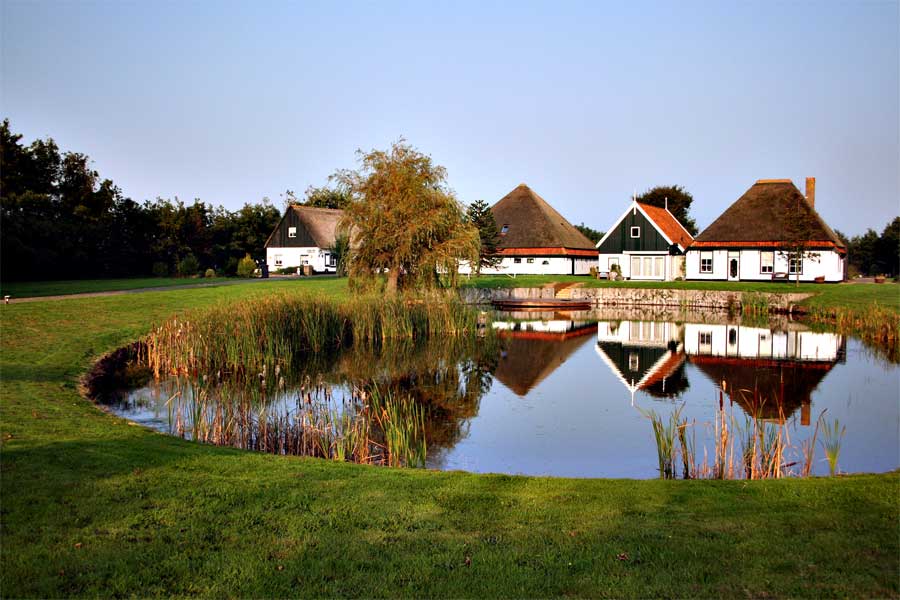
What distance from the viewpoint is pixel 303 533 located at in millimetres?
5297

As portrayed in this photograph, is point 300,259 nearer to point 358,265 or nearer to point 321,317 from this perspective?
point 358,265

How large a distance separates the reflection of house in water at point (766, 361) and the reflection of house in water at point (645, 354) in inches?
26.3

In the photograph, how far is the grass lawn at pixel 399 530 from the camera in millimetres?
4441

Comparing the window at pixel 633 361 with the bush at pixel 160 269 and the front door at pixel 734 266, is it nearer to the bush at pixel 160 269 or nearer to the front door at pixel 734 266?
the front door at pixel 734 266

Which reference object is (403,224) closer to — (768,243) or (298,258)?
(768,243)

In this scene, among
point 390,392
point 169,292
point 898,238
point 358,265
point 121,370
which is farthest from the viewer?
point 898,238

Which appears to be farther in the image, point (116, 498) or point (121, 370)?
point (121, 370)

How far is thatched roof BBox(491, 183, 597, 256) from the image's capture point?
167ft

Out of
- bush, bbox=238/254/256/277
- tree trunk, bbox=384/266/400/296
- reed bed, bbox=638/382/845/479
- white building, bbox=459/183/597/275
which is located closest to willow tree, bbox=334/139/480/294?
tree trunk, bbox=384/266/400/296

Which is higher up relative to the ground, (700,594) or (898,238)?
(898,238)

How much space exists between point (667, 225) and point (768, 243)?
7443mm

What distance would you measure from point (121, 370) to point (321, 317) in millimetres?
5968

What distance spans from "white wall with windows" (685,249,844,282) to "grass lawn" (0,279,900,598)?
38612 mm

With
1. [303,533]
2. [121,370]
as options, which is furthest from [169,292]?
[303,533]
